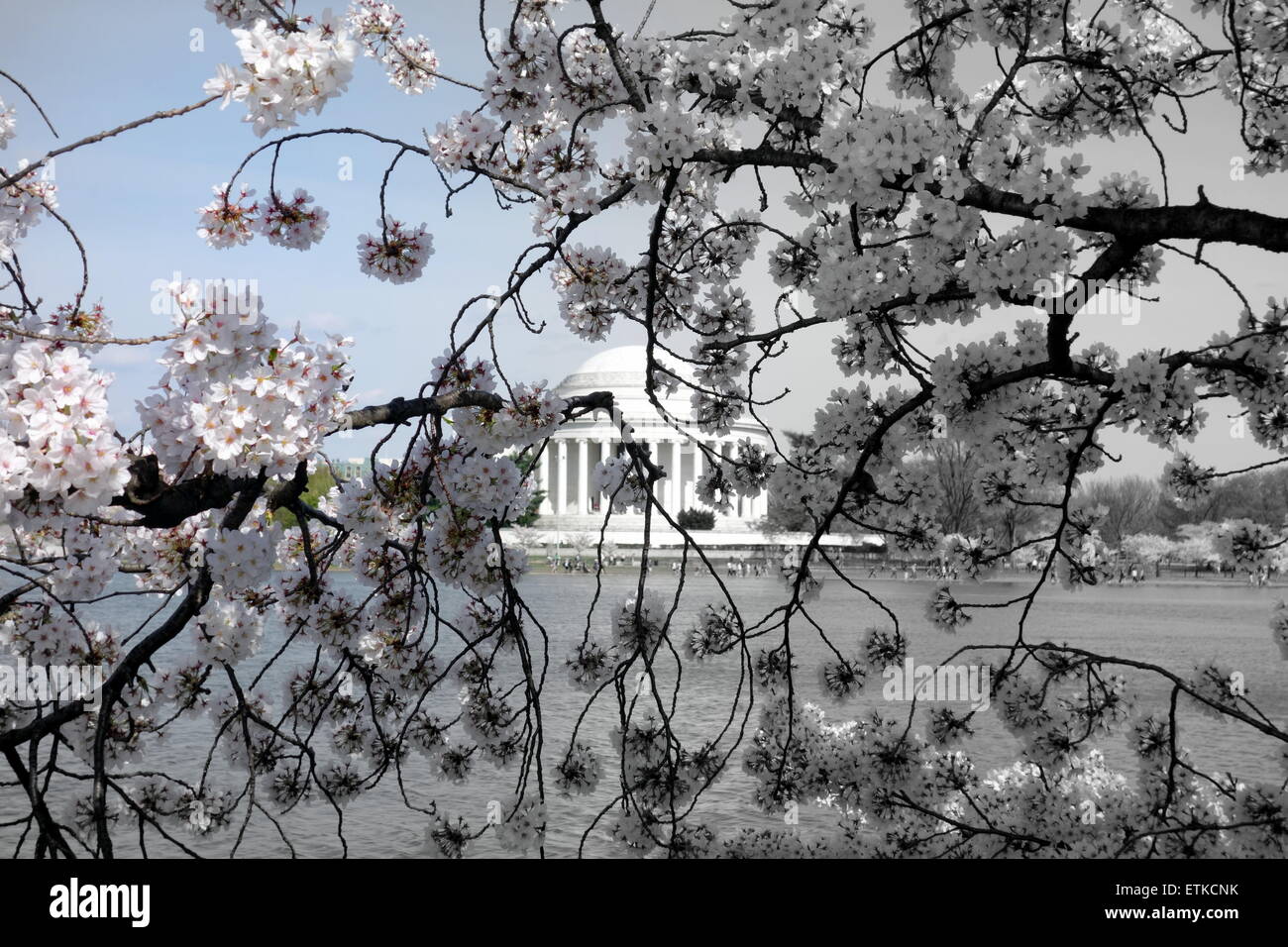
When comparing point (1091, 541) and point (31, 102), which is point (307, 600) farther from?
point (1091, 541)

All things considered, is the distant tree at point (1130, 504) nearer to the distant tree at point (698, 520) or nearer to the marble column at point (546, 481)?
the distant tree at point (698, 520)

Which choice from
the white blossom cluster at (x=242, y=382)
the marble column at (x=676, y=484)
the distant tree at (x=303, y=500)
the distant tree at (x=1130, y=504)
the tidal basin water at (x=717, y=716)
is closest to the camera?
the white blossom cluster at (x=242, y=382)

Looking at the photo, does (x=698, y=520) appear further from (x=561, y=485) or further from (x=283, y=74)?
(x=283, y=74)

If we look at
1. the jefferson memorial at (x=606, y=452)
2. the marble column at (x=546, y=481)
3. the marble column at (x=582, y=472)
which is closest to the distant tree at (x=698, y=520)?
the jefferson memorial at (x=606, y=452)

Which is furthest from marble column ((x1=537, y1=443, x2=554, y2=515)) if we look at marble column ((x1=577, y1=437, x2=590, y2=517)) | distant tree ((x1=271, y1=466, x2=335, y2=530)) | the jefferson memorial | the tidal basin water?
the tidal basin water

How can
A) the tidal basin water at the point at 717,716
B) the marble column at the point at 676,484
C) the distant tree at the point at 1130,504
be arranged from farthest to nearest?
the marble column at the point at 676,484
the distant tree at the point at 1130,504
the tidal basin water at the point at 717,716

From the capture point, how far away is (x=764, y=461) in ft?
13.1

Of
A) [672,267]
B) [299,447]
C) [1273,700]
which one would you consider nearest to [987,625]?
[1273,700]

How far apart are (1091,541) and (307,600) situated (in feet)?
9.47

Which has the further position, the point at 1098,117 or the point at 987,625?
the point at 987,625

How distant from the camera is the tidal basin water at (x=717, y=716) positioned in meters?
6.73
